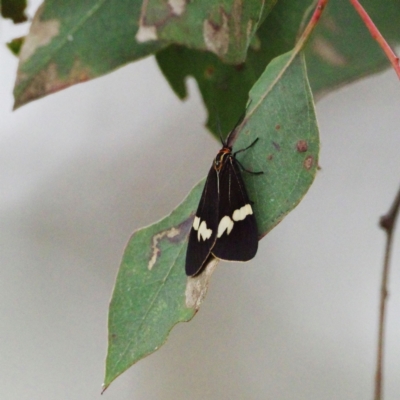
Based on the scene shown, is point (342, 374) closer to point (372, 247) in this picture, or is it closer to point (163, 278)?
point (372, 247)

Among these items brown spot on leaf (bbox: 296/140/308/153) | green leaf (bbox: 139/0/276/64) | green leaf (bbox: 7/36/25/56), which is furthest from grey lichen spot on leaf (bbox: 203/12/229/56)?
green leaf (bbox: 7/36/25/56)

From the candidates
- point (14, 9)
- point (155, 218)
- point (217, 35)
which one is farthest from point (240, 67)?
Answer: point (155, 218)

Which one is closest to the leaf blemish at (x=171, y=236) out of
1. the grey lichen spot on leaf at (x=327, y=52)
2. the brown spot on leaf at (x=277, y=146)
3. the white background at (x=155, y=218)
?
the brown spot on leaf at (x=277, y=146)

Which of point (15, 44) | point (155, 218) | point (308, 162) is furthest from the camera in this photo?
point (155, 218)

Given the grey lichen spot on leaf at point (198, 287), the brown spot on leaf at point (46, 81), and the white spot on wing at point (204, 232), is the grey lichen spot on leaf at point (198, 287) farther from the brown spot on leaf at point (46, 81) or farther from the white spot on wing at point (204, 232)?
the brown spot on leaf at point (46, 81)

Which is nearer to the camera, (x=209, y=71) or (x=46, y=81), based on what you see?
(x=46, y=81)

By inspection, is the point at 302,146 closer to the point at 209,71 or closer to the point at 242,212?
the point at 242,212

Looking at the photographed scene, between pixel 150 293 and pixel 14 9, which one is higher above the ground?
pixel 14 9
